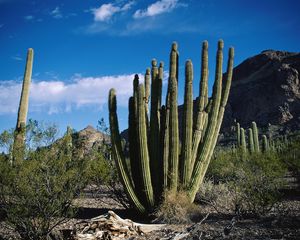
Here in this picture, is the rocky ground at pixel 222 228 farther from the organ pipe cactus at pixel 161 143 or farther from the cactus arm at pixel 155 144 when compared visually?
the cactus arm at pixel 155 144

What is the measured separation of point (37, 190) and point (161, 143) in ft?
15.0

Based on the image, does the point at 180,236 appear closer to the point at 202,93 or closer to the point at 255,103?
the point at 202,93

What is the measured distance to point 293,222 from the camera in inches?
353

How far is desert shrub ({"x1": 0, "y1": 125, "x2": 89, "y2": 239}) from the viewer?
7695mm

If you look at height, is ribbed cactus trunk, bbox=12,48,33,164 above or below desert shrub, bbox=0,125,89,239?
above

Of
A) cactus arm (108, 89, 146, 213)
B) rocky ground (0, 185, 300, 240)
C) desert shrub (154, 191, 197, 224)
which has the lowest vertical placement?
rocky ground (0, 185, 300, 240)

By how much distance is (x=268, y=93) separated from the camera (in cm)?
9869

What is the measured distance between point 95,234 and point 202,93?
6393 mm

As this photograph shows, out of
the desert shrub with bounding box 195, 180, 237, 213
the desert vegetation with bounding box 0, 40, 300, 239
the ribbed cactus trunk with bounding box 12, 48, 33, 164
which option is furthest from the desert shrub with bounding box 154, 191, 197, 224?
the ribbed cactus trunk with bounding box 12, 48, 33, 164

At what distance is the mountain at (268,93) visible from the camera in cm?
8831

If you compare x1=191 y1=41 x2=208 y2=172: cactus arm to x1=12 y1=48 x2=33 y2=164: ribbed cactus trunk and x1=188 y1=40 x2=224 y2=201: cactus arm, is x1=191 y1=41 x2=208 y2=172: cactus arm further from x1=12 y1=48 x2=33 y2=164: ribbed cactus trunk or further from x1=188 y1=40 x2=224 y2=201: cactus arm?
x1=12 y1=48 x2=33 y2=164: ribbed cactus trunk

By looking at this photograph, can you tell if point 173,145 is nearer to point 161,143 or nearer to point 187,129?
point 161,143

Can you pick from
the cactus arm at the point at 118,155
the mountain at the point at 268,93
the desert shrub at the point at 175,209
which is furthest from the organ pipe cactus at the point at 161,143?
the mountain at the point at 268,93

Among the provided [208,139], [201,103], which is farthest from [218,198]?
[201,103]
